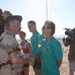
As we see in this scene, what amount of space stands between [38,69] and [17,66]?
187 cm

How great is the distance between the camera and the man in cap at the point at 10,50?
158 inches

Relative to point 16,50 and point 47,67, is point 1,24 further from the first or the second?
point 16,50

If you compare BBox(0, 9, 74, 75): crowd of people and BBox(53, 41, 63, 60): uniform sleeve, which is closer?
BBox(0, 9, 74, 75): crowd of people

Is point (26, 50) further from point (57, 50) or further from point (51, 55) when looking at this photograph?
point (57, 50)

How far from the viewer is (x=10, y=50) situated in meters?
4.02

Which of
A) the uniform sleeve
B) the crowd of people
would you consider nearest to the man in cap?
the crowd of people

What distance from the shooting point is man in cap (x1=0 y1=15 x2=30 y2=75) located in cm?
401

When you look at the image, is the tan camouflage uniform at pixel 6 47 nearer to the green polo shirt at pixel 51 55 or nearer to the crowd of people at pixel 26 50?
the crowd of people at pixel 26 50

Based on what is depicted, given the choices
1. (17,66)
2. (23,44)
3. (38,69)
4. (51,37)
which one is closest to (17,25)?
(17,66)

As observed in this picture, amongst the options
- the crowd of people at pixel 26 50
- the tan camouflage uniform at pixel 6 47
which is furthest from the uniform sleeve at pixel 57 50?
the tan camouflage uniform at pixel 6 47

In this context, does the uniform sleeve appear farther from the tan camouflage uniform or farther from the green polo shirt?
the tan camouflage uniform

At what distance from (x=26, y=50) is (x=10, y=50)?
272cm

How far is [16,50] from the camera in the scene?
162 inches

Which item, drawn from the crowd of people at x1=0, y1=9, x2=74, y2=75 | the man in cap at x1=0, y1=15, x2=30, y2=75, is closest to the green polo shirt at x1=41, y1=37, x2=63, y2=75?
the crowd of people at x1=0, y1=9, x2=74, y2=75
